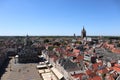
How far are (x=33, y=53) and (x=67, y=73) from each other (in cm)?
4538

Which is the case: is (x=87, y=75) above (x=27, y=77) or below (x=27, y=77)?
above

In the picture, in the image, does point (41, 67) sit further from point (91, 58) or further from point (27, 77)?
point (91, 58)

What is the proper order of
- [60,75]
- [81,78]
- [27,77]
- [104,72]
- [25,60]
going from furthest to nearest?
[25,60] → [27,77] → [60,75] → [104,72] → [81,78]

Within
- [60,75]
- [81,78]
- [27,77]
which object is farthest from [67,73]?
[27,77]

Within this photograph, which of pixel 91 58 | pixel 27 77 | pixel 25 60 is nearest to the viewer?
pixel 27 77

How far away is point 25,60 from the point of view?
301 feet

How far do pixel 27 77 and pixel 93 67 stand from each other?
70.1 ft

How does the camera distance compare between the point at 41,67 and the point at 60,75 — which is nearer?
the point at 60,75

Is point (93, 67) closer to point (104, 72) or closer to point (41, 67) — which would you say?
point (104, 72)

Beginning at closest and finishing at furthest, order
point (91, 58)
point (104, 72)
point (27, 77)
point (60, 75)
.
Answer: point (104, 72) → point (60, 75) → point (27, 77) → point (91, 58)

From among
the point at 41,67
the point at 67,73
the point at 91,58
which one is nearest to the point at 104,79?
the point at 67,73

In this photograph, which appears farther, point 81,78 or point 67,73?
point 67,73

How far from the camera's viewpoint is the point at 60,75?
54500 mm

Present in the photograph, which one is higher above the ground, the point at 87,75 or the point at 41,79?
the point at 87,75
